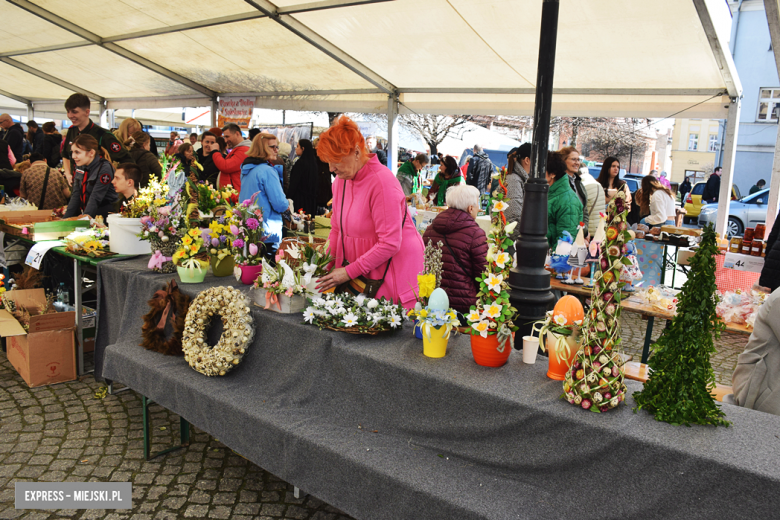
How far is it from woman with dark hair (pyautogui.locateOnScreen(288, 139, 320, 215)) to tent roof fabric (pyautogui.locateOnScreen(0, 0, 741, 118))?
1324mm

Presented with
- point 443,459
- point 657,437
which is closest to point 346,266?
point 443,459

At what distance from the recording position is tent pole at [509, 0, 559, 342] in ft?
9.87

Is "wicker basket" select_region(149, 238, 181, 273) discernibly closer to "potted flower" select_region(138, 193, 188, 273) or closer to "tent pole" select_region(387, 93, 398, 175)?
"potted flower" select_region(138, 193, 188, 273)

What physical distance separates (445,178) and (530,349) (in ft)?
21.2

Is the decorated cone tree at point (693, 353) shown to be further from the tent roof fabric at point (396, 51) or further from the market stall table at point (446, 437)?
the tent roof fabric at point (396, 51)

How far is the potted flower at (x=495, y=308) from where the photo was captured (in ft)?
6.33

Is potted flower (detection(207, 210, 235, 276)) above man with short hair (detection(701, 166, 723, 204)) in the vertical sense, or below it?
below

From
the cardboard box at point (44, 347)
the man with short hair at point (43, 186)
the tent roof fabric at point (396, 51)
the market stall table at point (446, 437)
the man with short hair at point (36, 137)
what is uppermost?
the tent roof fabric at point (396, 51)

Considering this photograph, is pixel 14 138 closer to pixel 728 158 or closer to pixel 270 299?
pixel 270 299

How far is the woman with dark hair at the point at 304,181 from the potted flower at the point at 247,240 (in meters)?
4.38

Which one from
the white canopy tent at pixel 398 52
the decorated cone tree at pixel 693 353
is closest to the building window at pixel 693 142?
the white canopy tent at pixel 398 52

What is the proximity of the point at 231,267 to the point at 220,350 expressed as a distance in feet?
2.86

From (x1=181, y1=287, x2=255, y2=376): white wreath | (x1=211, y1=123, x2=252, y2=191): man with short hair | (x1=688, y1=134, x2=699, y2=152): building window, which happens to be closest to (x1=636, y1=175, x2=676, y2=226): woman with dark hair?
A: (x1=211, y1=123, x2=252, y2=191): man with short hair

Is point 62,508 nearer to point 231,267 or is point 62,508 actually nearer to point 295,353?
point 295,353
